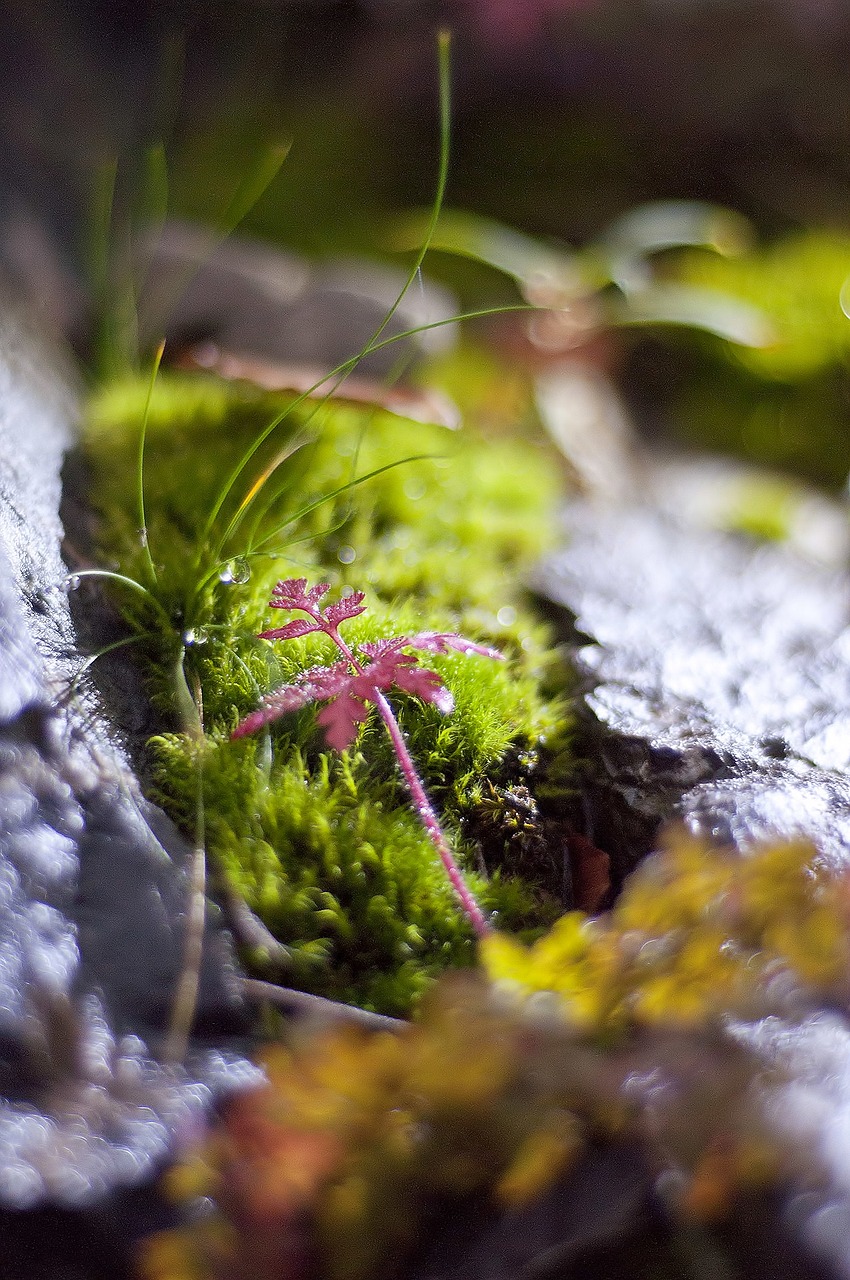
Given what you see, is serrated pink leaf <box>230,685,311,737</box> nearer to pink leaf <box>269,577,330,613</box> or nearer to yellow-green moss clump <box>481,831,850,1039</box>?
pink leaf <box>269,577,330,613</box>

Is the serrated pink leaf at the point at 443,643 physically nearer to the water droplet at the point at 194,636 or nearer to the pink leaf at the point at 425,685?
the pink leaf at the point at 425,685

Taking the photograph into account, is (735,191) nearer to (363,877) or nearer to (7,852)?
(363,877)

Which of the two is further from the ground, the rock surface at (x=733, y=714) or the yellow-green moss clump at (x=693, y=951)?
the rock surface at (x=733, y=714)

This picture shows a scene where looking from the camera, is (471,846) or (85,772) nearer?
(85,772)

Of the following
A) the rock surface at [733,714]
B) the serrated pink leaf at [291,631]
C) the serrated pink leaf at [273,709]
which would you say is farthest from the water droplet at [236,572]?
the rock surface at [733,714]

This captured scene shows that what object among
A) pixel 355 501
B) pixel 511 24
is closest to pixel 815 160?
pixel 511 24
